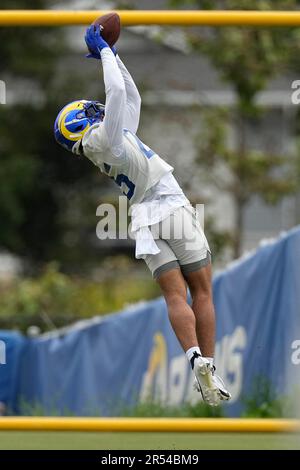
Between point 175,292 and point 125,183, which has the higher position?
point 125,183

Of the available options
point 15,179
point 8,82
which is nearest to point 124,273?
point 15,179

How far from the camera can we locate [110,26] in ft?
20.8

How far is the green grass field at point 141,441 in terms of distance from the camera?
23.5 feet

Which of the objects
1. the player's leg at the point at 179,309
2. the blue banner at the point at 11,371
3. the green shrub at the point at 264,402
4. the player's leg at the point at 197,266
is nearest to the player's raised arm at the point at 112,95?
the player's leg at the point at 197,266

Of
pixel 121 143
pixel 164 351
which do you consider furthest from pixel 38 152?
pixel 121 143

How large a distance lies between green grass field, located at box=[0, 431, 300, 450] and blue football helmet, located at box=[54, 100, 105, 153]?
1795mm

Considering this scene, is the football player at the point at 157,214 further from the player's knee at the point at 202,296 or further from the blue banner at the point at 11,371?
the blue banner at the point at 11,371

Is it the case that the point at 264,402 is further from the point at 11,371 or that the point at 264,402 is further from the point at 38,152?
the point at 38,152

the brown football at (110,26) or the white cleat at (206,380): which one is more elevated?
the brown football at (110,26)

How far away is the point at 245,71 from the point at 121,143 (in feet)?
22.1

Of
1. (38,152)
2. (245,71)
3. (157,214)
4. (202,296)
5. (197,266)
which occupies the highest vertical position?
(38,152)

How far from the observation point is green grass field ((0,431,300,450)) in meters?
7.15

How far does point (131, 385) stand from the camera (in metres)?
10.3

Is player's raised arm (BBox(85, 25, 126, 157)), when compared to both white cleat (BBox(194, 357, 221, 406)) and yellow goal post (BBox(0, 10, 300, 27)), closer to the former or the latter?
yellow goal post (BBox(0, 10, 300, 27))
